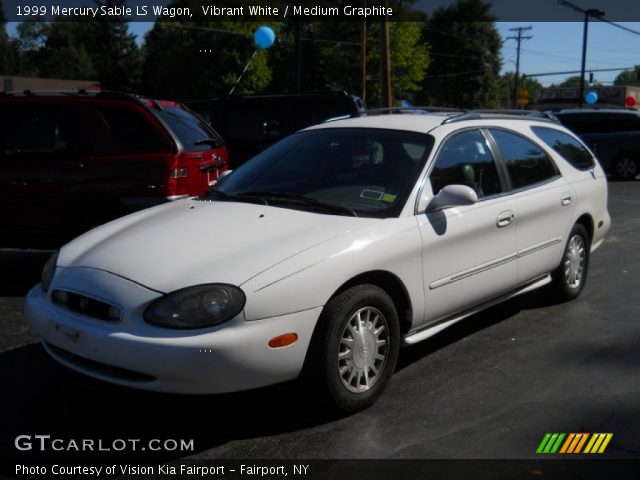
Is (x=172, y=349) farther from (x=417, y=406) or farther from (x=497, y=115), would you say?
(x=497, y=115)

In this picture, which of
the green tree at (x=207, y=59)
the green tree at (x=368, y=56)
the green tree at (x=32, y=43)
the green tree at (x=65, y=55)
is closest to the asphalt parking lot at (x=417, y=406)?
the green tree at (x=207, y=59)

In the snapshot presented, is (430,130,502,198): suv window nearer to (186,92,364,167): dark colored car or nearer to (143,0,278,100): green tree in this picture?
(186,92,364,167): dark colored car

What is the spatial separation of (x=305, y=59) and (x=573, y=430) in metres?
61.4

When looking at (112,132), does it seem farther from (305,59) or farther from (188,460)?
(305,59)

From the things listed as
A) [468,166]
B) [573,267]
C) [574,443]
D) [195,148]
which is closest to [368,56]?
[195,148]

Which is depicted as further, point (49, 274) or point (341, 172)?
point (341, 172)

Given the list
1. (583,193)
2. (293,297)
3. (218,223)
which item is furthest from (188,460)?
(583,193)

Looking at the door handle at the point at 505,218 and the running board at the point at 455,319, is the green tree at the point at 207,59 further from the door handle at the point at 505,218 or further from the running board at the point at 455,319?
the door handle at the point at 505,218

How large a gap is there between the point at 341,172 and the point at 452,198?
2.44ft

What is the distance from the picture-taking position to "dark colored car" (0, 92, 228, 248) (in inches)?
259

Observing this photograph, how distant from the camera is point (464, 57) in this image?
6319 cm

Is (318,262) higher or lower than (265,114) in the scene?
lower

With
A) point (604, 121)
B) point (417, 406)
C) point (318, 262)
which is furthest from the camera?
point (604, 121)

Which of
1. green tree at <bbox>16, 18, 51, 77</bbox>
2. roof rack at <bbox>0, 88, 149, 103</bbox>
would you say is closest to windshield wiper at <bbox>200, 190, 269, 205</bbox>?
roof rack at <bbox>0, 88, 149, 103</bbox>
